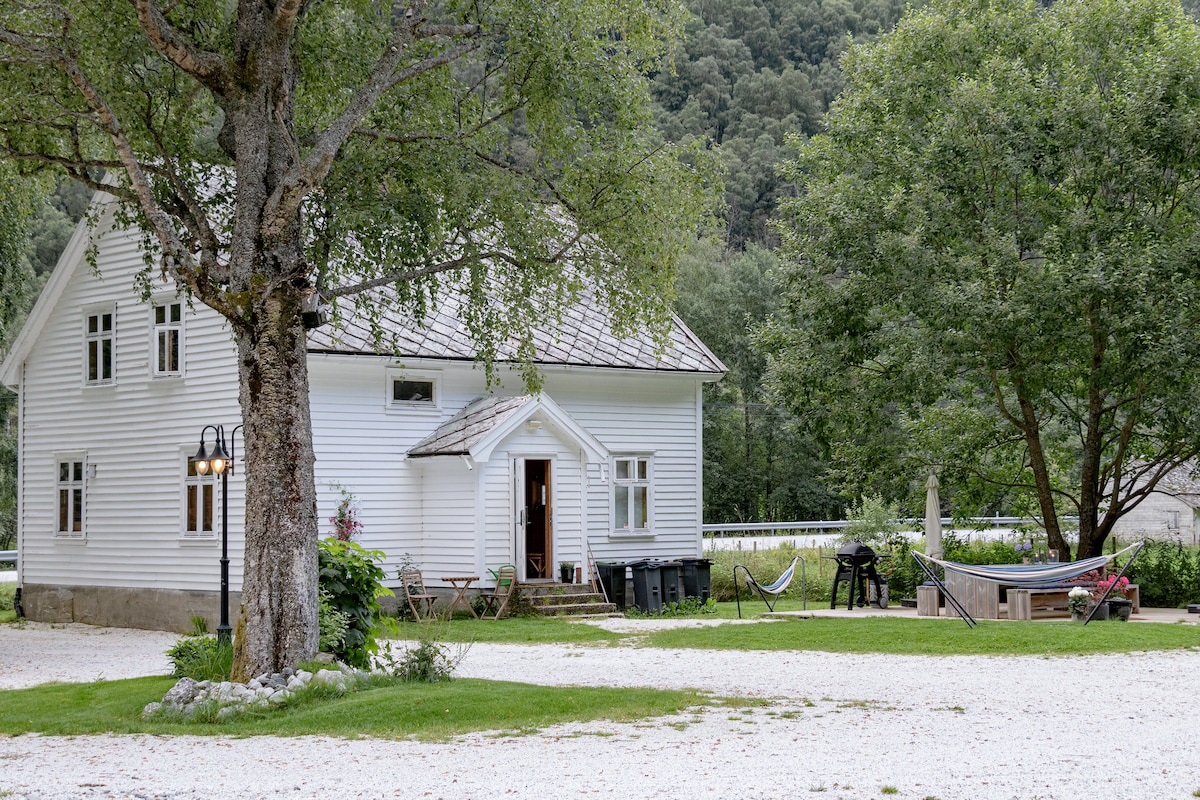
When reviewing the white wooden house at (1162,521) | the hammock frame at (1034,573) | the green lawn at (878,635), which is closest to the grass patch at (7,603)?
the green lawn at (878,635)

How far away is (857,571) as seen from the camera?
73.3ft

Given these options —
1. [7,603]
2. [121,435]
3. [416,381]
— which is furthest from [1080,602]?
[7,603]

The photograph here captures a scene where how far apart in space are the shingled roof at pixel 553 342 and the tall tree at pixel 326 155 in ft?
19.5

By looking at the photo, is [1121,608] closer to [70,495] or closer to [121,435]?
[121,435]

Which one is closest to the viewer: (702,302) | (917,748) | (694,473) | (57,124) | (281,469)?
(917,748)

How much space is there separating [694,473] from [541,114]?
12.7m

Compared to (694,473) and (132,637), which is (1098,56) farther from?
(132,637)

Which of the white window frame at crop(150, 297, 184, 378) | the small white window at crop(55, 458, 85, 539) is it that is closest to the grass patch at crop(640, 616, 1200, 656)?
the white window frame at crop(150, 297, 184, 378)

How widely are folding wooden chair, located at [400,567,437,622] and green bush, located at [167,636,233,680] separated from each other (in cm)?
727

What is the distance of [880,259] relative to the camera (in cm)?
2197

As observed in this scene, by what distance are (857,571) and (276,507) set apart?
1277cm

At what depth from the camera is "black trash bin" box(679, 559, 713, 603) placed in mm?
23938

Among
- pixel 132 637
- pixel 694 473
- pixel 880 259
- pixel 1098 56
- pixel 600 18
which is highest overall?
pixel 1098 56

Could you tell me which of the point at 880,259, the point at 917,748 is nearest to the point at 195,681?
the point at 917,748
